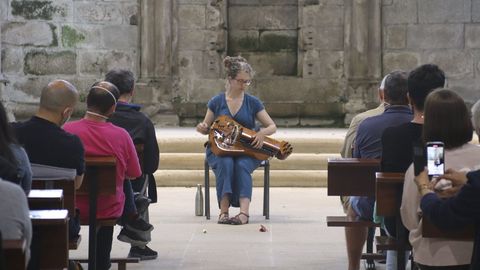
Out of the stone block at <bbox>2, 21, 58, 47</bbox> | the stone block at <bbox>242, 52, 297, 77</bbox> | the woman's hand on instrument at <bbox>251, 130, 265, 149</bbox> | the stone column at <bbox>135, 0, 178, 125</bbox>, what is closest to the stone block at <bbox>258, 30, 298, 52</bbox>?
the stone block at <bbox>242, 52, 297, 77</bbox>

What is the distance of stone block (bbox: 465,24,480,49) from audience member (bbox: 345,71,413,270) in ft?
26.1

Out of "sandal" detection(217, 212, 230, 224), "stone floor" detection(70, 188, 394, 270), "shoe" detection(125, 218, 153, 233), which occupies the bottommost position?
"stone floor" detection(70, 188, 394, 270)

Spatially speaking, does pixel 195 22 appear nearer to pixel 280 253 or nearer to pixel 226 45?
pixel 226 45

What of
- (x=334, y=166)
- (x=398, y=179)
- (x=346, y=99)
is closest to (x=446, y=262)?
(x=398, y=179)

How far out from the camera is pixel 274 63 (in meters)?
15.1

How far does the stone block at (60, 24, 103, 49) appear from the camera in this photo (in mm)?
14594

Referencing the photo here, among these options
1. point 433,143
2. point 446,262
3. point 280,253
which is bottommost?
point 280,253

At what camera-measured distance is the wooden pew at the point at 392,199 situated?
5539mm

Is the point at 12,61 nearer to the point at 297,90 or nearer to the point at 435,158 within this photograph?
the point at 297,90

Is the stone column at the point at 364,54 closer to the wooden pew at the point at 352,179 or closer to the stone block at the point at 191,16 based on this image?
the stone block at the point at 191,16

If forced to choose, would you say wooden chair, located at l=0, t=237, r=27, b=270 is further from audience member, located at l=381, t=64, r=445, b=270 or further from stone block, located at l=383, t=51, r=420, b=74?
stone block, located at l=383, t=51, r=420, b=74

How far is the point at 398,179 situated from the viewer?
217 inches

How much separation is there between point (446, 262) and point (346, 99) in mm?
10200

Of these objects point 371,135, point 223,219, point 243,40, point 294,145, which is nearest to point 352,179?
point 371,135
